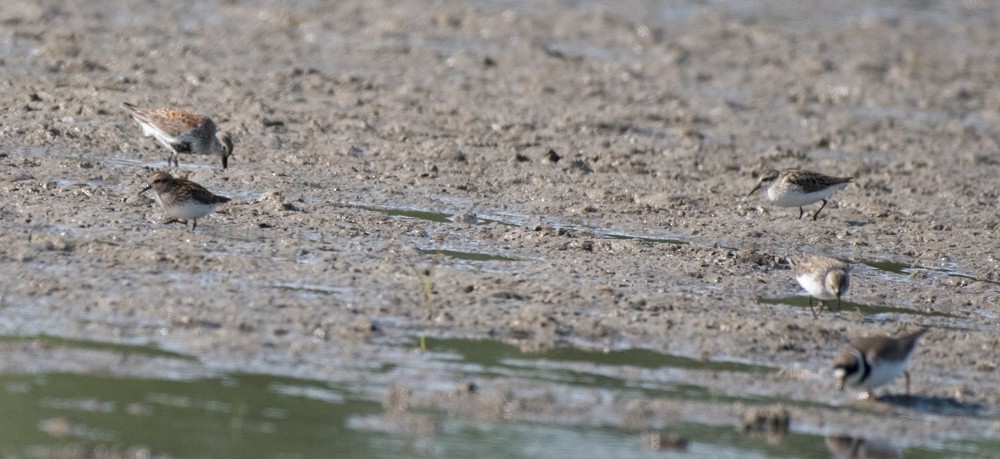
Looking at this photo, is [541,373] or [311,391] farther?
[541,373]

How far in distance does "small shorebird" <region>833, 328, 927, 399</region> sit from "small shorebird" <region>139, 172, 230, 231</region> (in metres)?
5.41

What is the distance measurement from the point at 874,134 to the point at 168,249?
10498mm

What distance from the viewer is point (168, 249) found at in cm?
1146

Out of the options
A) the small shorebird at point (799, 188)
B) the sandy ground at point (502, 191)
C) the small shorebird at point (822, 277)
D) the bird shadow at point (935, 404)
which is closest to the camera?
the bird shadow at point (935, 404)

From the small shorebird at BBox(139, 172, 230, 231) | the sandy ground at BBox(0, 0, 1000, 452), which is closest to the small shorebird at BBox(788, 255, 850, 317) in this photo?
the sandy ground at BBox(0, 0, 1000, 452)

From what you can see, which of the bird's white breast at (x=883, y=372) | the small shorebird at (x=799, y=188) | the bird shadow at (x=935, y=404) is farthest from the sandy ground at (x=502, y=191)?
the small shorebird at (x=799, y=188)

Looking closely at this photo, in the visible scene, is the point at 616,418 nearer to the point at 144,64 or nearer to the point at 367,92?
the point at 367,92

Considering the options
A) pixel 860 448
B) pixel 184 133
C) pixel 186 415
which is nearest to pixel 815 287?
pixel 860 448

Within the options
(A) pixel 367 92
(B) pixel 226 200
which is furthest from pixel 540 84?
(B) pixel 226 200

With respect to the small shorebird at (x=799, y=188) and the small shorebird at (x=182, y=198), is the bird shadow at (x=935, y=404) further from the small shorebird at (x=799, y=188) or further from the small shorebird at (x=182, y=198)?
the small shorebird at (x=182, y=198)

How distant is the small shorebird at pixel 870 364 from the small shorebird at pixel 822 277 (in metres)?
1.79

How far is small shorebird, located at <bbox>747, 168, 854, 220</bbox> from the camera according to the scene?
14.0 m

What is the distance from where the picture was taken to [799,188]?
1402cm

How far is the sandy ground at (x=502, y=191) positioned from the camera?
9930 millimetres
